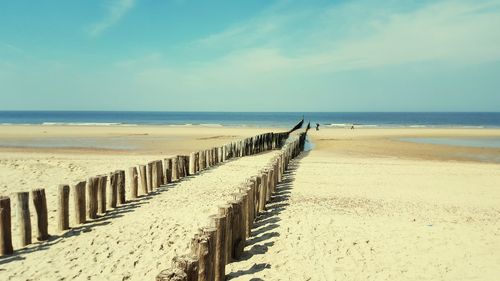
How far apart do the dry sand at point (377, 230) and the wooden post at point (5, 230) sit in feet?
11.9

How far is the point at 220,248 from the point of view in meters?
5.47

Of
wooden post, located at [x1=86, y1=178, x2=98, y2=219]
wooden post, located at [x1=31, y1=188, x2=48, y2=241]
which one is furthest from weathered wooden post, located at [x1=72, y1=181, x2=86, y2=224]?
wooden post, located at [x1=31, y1=188, x2=48, y2=241]

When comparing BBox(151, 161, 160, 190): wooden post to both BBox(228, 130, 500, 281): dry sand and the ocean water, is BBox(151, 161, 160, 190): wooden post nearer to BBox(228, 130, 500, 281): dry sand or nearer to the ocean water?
BBox(228, 130, 500, 281): dry sand

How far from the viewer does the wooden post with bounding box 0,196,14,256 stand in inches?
261

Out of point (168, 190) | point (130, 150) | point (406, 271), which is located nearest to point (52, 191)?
point (168, 190)

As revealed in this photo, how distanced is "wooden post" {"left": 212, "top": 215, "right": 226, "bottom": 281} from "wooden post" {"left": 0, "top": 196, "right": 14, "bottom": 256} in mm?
3451

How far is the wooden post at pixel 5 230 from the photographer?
6633 millimetres

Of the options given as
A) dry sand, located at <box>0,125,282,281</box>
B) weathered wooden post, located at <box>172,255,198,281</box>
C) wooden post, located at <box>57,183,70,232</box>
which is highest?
weathered wooden post, located at <box>172,255,198,281</box>

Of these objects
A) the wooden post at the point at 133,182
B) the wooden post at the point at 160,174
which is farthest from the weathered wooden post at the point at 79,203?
the wooden post at the point at 160,174

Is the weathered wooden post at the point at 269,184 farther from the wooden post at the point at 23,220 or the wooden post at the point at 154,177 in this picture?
the wooden post at the point at 23,220

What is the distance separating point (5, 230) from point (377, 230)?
21.0ft

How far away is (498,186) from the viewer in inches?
511

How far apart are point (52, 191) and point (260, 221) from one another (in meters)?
5.94

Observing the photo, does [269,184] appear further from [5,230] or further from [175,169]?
[5,230]
